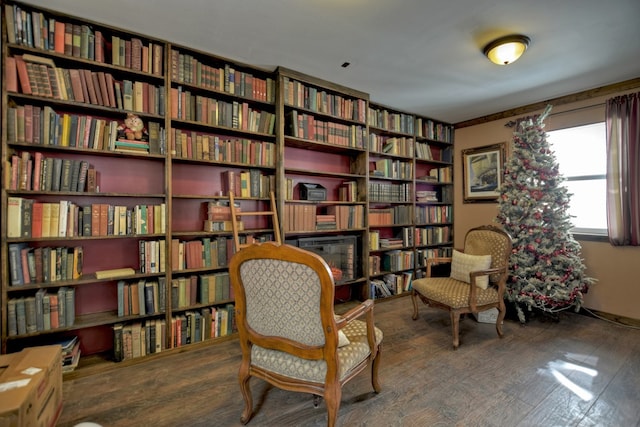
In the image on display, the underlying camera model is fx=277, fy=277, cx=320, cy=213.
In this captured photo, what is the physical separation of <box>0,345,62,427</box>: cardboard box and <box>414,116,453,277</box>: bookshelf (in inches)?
152

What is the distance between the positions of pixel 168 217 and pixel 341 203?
1.83 m

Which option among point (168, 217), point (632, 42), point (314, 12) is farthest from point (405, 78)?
point (168, 217)

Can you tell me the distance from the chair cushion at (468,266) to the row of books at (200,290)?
2.33 meters

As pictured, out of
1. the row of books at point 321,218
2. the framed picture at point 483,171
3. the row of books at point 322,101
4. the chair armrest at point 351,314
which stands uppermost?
the row of books at point 322,101

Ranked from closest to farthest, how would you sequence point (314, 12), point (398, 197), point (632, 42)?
point (314, 12)
point (632, 42)
point (398, 197)

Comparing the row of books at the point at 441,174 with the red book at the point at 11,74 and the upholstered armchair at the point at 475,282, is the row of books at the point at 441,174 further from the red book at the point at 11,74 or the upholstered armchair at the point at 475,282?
the red book at the point at 11,74

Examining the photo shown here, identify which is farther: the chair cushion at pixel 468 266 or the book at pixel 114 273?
the chair cushion at pixel 468 266

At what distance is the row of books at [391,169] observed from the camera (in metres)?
3.75

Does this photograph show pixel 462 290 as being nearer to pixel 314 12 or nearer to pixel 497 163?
pixel 497 163

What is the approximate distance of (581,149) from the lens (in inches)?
133

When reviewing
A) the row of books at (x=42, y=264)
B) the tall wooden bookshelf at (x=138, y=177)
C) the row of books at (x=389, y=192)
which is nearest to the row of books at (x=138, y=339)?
the tall wooden bookshelf at (x=138, y=177)

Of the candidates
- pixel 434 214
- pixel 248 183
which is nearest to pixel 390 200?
pixel 434 214

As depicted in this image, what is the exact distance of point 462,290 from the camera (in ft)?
8.69

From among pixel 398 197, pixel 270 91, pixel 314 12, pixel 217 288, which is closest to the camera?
pixel 314 12
